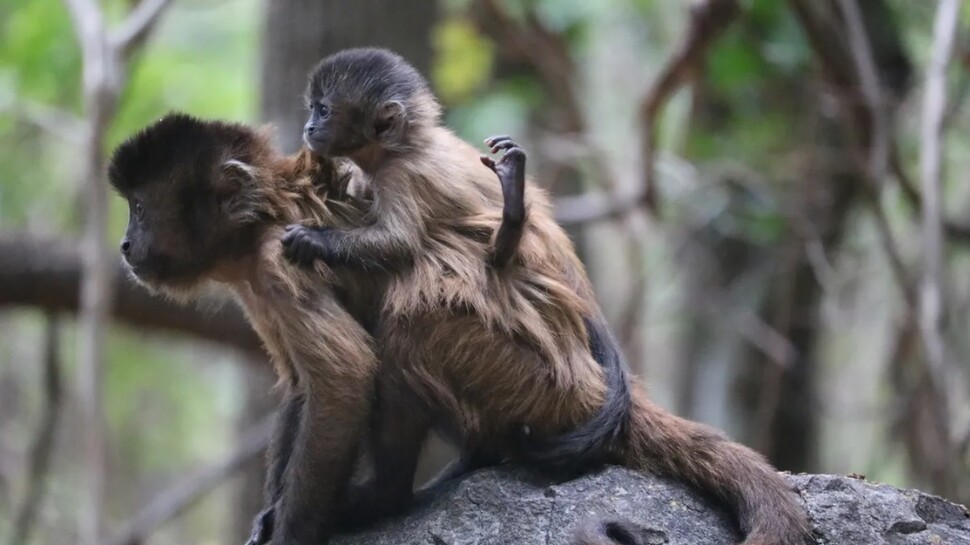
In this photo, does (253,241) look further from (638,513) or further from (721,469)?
(721,469)

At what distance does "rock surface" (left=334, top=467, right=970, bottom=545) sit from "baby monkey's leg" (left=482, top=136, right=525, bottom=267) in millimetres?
845

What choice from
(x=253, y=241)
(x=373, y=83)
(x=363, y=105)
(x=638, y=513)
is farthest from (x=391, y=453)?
(x=373, y=83)

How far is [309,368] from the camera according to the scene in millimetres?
4160

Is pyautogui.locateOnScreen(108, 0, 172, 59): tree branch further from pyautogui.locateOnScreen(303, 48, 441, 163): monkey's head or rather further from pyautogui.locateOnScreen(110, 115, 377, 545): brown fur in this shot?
pyautogui.locateOnScreen(110, 115, 377, 545): brown fur

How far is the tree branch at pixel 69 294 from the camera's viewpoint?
8.66m

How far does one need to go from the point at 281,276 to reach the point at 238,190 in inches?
19.4

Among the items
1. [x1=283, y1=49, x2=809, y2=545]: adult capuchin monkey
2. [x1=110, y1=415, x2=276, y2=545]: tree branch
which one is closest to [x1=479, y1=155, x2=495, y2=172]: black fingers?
[x1=283, y1=49, x2=809, y2=545]: adult capuchin monkey

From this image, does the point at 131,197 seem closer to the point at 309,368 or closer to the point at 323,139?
the point at 323,139

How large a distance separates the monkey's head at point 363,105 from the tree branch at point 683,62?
242 centimetres

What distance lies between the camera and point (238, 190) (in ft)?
14.9

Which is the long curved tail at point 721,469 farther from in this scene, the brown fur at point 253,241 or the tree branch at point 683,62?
the tree branch at point 683,62

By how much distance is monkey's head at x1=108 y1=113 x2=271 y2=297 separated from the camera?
4.54 m

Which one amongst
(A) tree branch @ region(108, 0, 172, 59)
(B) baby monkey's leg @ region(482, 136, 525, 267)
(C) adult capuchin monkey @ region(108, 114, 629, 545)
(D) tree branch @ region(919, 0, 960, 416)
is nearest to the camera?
(C) adult capuchin monkey @ region(108, 114, 629, 545)

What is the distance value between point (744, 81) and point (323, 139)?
5.24 m
